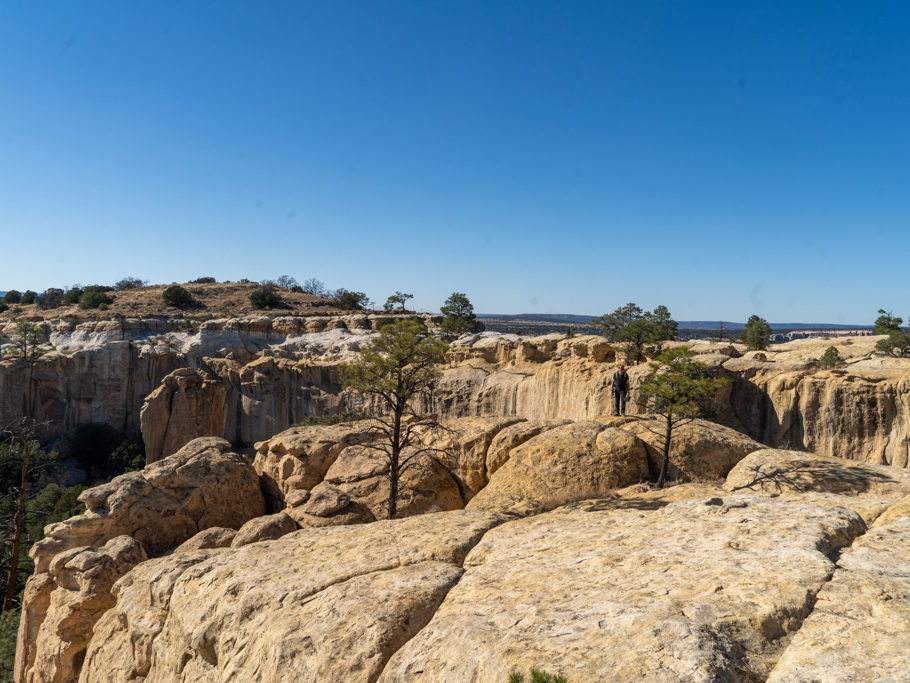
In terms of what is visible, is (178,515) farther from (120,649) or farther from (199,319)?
(199,319)

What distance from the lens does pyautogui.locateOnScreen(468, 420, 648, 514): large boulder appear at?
515 inches

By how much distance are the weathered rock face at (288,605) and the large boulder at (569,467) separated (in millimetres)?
4554

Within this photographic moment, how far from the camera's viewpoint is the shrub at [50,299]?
6956cm

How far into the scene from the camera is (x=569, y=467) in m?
13.7

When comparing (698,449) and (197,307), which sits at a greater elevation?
(197,307)

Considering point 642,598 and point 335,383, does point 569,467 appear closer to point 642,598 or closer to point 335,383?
point 642,598

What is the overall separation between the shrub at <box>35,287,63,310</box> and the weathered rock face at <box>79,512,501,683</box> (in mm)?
77537

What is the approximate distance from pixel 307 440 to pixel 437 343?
20.4 ft

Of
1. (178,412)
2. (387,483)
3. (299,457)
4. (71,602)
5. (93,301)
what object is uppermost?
(93,301)

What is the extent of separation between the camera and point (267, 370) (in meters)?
41.2

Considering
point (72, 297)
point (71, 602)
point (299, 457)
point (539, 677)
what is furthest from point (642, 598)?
point (72, 297)

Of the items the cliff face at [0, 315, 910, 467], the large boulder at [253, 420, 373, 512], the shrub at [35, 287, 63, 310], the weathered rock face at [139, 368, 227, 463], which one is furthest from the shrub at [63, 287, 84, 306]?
the large boulder at [253, 420, 373, 512]

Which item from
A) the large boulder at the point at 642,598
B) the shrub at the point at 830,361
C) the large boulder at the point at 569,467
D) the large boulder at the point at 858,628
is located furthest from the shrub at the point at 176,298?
the large boulder at the point at 858,628

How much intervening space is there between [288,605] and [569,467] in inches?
350
